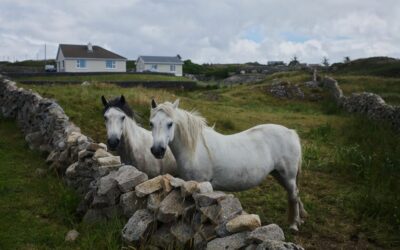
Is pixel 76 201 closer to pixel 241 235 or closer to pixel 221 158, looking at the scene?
pixel 221 158

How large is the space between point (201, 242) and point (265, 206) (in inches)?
159

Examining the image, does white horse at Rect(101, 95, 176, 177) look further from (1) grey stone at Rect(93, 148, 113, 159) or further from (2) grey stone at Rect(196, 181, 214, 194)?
(2) grey stone at Rect(196, 181, 214, 194)

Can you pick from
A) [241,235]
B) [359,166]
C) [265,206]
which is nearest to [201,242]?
[241,235]

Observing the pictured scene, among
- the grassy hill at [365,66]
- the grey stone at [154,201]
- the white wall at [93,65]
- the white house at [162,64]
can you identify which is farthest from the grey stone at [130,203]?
the white house at [162,64]

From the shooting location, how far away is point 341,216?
780 centimetres

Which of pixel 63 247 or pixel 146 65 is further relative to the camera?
pixel 146 65

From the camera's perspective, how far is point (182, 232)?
15.6 feet

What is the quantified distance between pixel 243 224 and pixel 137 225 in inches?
62.4

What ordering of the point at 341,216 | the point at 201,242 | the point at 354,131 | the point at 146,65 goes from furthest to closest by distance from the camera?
1. the point at 146,65
2. the point at 354,131
3. the point at 341,216
4. the point at 201,242

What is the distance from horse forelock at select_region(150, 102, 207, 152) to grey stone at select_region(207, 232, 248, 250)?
88.1 inches

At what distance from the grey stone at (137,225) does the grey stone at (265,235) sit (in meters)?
1.57

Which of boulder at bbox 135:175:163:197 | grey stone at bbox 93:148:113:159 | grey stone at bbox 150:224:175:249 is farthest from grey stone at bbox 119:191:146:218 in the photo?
grey stone at bbox 93:148:113:159

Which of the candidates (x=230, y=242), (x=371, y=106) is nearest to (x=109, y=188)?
(x=230, y=242)

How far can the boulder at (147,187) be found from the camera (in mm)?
5422
